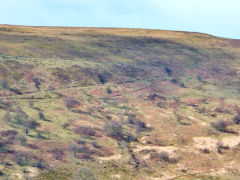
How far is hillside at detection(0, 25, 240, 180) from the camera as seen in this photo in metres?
72.4

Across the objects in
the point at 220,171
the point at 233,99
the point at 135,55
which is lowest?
the point at 220,171

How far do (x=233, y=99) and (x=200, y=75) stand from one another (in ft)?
105

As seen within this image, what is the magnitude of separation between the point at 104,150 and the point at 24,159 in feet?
60.2

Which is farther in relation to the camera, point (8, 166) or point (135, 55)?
point (135, 55)

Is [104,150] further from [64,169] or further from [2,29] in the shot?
[2,29]

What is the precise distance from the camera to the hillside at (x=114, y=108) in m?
72.4

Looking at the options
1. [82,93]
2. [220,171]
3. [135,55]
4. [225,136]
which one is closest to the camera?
[220,171]

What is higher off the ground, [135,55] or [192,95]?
[135,55]

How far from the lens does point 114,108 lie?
357 ft

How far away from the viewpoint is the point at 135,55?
173m

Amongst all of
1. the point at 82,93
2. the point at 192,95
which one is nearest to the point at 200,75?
the point at 192,95

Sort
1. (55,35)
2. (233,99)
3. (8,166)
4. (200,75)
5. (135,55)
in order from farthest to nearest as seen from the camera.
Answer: (55,35)
(135,55)
(200,75)
(233,99)
(8,166)

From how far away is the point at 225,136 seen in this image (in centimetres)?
9200

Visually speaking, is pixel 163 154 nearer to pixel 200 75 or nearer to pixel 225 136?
pixel 225 136
